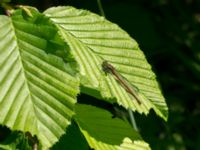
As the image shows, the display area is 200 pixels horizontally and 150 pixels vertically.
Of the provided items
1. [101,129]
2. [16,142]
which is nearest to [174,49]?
[101,129]

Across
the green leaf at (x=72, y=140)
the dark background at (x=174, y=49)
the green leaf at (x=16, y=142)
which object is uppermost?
the green leaf at (x=16, y=142)

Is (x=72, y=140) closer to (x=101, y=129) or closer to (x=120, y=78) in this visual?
(x=101, y=129)

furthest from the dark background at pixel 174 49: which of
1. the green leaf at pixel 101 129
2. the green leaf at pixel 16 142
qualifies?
the green leaf at pixel 16 142

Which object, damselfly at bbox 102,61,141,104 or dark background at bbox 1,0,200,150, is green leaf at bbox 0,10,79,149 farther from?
dark background at bbox 1,0,200,150

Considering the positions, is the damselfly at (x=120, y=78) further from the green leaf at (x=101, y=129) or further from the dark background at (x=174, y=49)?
the dark background at (x=174, y=49)

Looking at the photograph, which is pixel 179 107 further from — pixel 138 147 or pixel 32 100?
pixel 32 100

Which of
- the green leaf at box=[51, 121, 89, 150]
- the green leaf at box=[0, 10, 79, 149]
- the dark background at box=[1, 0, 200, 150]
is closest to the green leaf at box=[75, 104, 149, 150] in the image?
the green leaf at box=[51, 121, 89, 150]

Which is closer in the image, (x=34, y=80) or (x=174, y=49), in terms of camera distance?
(x=34, y=80)
